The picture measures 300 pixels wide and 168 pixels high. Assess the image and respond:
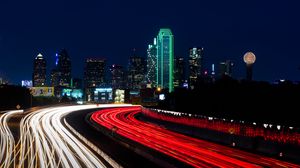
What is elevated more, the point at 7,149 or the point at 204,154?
the point at 204,154

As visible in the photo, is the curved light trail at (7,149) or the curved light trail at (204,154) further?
the curved light trail at (7,149)

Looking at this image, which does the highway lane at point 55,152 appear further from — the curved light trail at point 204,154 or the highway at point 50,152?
the curved light trail at point 204,154

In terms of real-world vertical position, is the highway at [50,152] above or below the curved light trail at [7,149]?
above

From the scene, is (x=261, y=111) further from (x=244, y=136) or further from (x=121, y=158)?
(x=121, y=158)

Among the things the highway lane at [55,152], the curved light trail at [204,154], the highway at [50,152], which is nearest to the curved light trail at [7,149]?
the highway at [50,152]

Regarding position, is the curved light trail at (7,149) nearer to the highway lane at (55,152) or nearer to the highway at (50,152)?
the highway at (50,152)

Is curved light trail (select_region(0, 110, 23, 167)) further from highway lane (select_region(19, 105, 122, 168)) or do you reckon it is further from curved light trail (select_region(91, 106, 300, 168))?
curved light trail (select_region(91, 106, 300, 168))

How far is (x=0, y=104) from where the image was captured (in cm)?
10550

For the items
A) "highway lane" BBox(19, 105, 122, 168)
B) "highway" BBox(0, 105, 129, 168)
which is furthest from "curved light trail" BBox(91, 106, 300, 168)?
"highway lane" BBox(19, 105, 122, 168)

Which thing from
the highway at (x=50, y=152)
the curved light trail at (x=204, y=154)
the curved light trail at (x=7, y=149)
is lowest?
the curved light trail at (x=7, y=149)

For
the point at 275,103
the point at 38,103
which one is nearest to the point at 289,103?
the point at 275,103

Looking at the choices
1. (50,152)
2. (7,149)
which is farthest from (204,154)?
(7,149)

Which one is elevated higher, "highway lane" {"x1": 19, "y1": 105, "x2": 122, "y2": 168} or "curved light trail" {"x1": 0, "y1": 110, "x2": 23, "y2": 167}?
"highway lane" {"x1": 19, "y1": 105, "x2": 122, "y2": 168}

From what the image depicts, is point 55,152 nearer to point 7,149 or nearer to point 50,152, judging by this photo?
point 50,152
